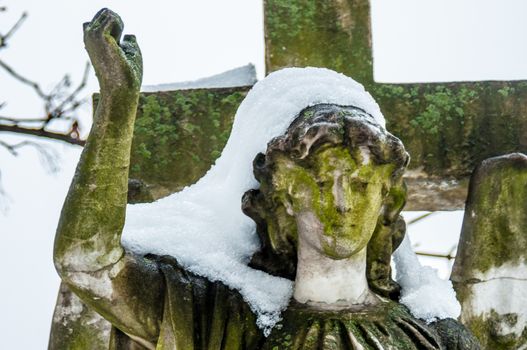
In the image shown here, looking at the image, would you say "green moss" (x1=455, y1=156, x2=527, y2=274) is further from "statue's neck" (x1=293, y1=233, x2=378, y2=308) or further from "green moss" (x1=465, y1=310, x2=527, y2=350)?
"statue's neck" (x1=293, y1=233, x2=378, y2=308)

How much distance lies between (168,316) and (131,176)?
130cm

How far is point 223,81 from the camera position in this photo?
5.32 meters

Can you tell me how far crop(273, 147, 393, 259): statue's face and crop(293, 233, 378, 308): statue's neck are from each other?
0.12m

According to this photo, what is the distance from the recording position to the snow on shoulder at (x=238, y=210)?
359 cm

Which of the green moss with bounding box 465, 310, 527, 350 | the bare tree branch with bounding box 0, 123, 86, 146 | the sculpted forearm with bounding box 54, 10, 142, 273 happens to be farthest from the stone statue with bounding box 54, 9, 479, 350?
the bare tree branch with bounding box 0, 123, 86, 146

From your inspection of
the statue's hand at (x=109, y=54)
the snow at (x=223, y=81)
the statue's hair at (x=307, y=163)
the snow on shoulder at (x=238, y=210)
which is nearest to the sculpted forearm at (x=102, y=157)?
the statue's hand at (x=109, y=54)

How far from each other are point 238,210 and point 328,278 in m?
0.40

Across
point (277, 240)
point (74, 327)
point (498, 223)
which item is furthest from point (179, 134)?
point (498, 223)

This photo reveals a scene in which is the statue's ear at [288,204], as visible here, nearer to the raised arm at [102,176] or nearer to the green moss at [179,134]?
the raised arm at [102,176]

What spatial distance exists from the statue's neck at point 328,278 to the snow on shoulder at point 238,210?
0.31ft

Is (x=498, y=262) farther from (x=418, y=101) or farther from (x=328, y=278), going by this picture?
(x=328, y=278)

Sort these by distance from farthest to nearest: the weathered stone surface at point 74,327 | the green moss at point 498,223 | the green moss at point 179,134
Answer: the green moss at point 179,134 → the green moss at point 498,223 → the weathered stone surface at point 74,327

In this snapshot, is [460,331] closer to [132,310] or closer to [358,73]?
[132,310]

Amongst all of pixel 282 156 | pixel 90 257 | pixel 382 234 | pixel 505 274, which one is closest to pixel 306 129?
pixel 282 156
